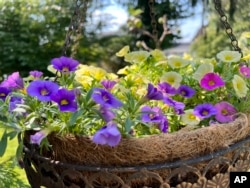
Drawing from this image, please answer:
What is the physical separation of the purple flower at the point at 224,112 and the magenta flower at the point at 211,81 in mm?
50

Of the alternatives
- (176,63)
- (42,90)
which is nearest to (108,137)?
(42,90)

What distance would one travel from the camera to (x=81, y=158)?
2.42 feet

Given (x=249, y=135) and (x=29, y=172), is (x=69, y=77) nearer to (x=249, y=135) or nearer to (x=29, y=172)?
(x=29, y=172)

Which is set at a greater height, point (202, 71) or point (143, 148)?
point (202, 71)

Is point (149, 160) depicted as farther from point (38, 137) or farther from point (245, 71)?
point (245, 71)

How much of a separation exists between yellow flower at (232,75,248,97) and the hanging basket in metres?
0.08

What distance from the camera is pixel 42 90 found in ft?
2.45

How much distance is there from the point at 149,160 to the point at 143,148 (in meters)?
0.02

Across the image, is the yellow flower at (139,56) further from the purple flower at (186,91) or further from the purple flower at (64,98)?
the purple flower at (64,98)

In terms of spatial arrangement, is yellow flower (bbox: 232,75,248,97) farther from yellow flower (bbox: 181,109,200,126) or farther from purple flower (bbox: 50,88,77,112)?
purple flower (bbox: 50,88,77,112)

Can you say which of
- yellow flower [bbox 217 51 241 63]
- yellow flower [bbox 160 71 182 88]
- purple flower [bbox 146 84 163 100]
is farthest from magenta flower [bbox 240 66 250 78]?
purple flower [bbox 146 84 163 100]

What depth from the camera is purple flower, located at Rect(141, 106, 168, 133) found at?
0.76m

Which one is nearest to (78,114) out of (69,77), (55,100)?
(55,100)

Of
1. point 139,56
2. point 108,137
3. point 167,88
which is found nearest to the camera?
point 108,137
